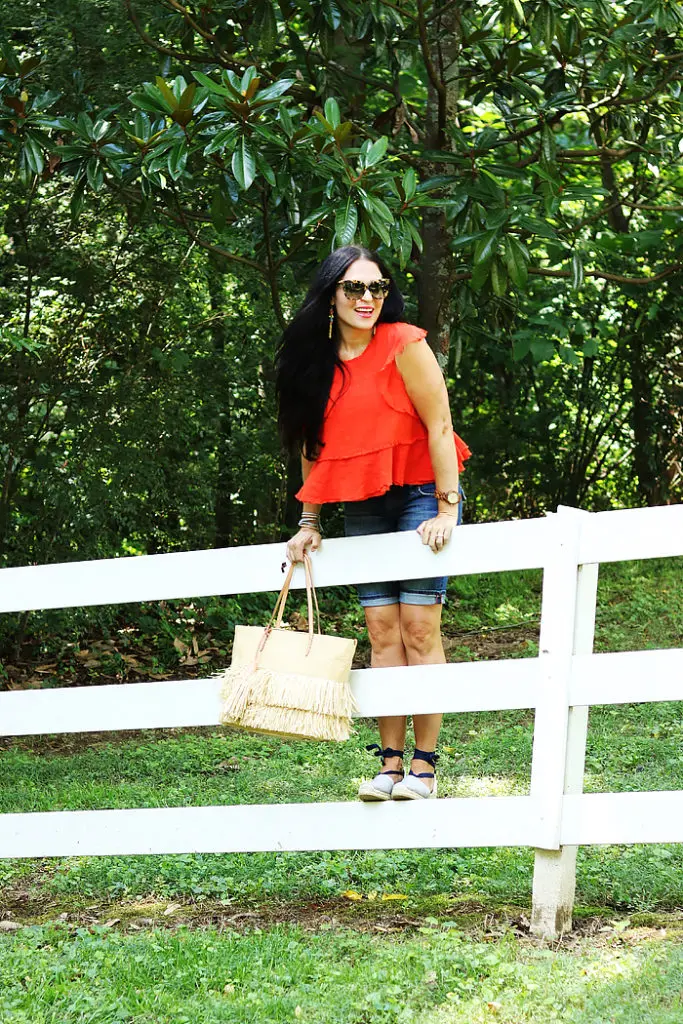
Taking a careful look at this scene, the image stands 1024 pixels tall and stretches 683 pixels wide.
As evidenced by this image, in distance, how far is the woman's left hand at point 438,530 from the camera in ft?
11.1

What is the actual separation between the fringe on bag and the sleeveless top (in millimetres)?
568

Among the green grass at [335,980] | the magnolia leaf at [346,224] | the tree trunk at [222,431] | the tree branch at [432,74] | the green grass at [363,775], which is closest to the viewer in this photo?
the green grass at [335,980]

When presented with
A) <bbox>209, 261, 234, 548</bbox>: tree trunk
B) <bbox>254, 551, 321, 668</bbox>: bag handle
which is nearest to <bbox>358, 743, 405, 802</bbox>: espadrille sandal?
<bbox>254, 551, 321, 668</bbox>: bag handle

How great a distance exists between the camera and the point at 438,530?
133 inches

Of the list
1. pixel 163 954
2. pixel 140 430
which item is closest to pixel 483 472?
pixel 140 430

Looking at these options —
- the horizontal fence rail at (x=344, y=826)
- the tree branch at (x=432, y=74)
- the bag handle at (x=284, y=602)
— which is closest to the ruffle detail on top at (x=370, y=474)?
the bag handle at (x=284, y=602)

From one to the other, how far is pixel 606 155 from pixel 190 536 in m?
3.70

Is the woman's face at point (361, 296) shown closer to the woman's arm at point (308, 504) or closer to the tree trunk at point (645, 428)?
the woman's arm at point (308, 504)

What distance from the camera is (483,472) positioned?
9461 mm

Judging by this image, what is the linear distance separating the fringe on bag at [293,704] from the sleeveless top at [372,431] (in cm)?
57

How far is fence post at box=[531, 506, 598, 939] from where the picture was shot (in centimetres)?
328

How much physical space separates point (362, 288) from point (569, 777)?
1.57 m

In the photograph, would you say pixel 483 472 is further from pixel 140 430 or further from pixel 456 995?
pixel 456 995

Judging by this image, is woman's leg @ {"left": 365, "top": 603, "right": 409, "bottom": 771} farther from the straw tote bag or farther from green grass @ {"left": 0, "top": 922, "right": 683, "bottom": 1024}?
green grass @ {"left": 0, "top": 922, "right": 683, "bottom": 1024}
